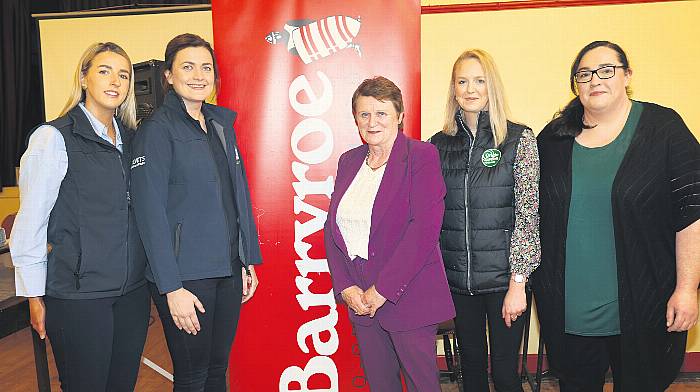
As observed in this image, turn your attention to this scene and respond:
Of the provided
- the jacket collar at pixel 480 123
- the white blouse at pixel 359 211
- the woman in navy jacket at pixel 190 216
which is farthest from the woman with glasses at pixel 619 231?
the woman in navy jacket at pixel 190 216

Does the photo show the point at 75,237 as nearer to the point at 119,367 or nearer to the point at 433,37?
the point at 119,367

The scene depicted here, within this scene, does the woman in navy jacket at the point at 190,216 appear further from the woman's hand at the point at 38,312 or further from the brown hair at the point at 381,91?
the brown hair at the point at 381,91

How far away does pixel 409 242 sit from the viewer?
1815 mm

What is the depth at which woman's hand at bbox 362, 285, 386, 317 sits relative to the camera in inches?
72.9

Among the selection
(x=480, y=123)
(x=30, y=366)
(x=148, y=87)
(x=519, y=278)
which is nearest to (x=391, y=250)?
(x=519, y=278)

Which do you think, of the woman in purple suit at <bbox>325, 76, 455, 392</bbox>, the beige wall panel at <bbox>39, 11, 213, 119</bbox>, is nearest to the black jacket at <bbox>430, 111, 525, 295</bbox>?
the woman in purple suit at <bbox>325, 76, 455, 392</bbox>

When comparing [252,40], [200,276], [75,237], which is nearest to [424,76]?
[252,40]

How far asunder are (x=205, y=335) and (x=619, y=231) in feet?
4.54

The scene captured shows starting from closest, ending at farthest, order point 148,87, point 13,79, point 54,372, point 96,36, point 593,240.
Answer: point 593,240 → point 148,87 → point 54,372 → point 96,36 → point 13,79

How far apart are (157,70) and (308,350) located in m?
1.69

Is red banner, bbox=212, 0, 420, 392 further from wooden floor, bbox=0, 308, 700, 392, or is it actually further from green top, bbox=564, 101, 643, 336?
wooden floor, bbox=0, 308, 700, 392

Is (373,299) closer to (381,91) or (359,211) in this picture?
(359,211)

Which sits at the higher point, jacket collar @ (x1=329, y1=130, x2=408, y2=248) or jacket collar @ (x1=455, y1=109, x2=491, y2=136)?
jacket collar @ (x1=455, y1=109, x2=491, y2=136)

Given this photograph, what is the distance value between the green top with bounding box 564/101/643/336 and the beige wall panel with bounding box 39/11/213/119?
3.43 metres
